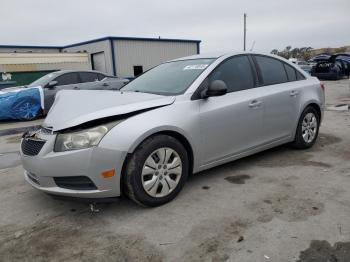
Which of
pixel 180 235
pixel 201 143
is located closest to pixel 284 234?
pixel 180 235

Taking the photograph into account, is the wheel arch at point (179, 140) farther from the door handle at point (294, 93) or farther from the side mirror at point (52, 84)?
the side mirror at point (52, 84)

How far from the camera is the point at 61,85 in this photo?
34.9ft

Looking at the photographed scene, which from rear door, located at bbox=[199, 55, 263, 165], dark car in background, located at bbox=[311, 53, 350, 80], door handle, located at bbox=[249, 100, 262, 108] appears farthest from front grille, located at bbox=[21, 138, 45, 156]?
dark car in background, located at bbox=[311, 53, 350, 80]

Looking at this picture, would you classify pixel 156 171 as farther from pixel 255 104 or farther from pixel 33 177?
pixel 255 104

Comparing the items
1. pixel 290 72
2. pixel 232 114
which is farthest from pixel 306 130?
pixel 232 114

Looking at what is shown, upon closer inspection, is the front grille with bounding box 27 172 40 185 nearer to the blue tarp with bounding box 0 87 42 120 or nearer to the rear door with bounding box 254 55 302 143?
the rear door with bounding box 254 55 302 143

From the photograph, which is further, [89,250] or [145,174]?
[145,174]

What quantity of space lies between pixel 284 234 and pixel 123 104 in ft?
6.02

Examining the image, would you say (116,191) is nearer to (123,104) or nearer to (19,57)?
(123,104)

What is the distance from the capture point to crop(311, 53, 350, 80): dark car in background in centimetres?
2059

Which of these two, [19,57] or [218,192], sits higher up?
[19,57]

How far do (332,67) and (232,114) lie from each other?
743 inches

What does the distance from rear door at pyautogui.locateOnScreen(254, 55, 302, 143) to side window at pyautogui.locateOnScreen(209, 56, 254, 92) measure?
7.8 inches

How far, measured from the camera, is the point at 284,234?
2918 millimetres
